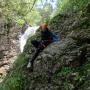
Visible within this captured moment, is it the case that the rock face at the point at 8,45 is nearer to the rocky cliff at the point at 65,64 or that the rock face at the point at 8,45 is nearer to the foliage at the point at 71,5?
the foliage at the point at 71,5

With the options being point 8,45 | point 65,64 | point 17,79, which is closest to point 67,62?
point 65,64

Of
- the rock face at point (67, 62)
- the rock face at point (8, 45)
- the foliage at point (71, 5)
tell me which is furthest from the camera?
the rock face at point (8, 45)

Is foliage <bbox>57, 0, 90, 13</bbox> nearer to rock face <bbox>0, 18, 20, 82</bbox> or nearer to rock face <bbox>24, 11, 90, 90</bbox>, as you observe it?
rock face <bbox>24, 11, 90, 90</bbox>

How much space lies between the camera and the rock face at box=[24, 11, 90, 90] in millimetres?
9078

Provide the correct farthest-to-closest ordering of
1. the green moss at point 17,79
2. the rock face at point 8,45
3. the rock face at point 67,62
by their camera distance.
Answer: the rock face at point 8,45
the green moss at point 17,79
the rock face at point 67,62

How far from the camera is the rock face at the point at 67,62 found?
9078 millimetres

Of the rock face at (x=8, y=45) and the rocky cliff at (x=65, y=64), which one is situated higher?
the rock face at (x=8, y=45)

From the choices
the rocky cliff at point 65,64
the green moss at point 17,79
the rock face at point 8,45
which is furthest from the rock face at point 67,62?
the rock face at point 8,45

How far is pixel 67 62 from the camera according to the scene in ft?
31.8

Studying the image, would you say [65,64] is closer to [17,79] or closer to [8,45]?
[17,79]

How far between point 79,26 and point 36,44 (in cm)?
187

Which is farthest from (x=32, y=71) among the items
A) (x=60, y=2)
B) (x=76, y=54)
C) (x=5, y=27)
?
(x=5, y=27)

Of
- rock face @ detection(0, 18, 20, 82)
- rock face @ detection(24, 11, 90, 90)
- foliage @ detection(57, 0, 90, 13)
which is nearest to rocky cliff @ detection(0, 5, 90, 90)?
rock face @ detection(24, 11, 90, 90)

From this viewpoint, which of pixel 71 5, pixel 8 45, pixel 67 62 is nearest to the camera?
pixel 67 62
